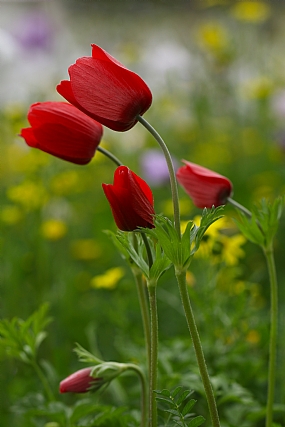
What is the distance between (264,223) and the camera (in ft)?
1.79

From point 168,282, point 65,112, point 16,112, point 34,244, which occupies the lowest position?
point 168,282

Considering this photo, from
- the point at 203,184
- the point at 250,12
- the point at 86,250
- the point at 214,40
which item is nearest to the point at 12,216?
the point at 86,250

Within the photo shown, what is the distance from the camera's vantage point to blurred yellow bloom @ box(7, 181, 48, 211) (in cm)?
117

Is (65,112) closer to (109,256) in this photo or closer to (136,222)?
(136,222)

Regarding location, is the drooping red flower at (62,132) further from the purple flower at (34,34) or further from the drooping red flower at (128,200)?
the purple flower at (34,34)

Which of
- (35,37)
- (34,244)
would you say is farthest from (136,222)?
(35,37)

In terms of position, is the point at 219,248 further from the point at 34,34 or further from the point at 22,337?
the point at 34,34

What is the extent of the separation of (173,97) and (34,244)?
159 cm

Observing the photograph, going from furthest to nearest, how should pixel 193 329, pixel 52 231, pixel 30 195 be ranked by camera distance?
pixel 52 231 → pixel 30 195 → pixel 193 329

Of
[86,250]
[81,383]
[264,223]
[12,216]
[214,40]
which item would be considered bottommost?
[86,250]

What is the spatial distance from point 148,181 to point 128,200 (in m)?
1.41

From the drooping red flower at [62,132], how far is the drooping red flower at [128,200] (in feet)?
0.25

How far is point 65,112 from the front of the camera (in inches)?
19.5

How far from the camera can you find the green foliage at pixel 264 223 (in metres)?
0.54
